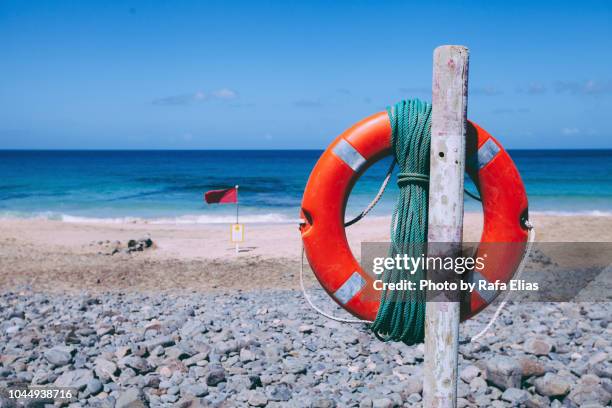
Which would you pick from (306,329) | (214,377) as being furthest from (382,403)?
(306,329)

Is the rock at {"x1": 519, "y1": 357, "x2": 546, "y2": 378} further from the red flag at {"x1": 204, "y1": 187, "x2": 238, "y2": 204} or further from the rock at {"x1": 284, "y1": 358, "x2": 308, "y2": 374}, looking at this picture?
the red flag at {"x1": 204, "y1": 187, "x2": 238, "y2": 204}

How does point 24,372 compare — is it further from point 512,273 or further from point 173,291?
point 512,273

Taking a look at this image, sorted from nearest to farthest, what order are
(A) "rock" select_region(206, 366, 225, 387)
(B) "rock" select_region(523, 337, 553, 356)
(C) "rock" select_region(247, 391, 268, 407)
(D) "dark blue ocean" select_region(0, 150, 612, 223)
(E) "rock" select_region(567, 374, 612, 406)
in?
(E) "rock" select_region(567, 374, 612, 406) → (C) "rock" select_region(247, 391, 268, 407) → (A) "rock" select_region(206, 366, 225, 387) → (B) "rock" select_region(523, 337, 553, 356) → (D) "dark blue ocean" select_region(0, 150, 612, 223)

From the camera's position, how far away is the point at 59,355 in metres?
4.20

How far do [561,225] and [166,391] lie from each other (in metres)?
10.3

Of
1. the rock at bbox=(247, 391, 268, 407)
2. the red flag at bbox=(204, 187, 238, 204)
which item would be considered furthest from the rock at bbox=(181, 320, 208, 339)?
the red flag at bbox=(204, 187, 238, 204)

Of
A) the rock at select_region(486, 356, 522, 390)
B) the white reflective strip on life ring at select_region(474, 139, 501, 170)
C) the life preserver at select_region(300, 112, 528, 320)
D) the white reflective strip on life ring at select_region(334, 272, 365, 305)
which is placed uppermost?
the white reflective strip on life ring at select_region(474, 139, 501, 170)

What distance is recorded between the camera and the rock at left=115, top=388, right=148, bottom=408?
3434 millimetres

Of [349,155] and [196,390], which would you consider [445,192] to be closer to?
[349,155]

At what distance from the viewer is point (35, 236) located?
1199 cm

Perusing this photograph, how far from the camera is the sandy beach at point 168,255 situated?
7516 mm

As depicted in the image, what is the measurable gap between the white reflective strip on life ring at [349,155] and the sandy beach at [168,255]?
4907 millimetres

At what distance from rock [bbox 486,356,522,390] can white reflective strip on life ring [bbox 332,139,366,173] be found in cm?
203

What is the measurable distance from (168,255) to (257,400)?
6.54 m
